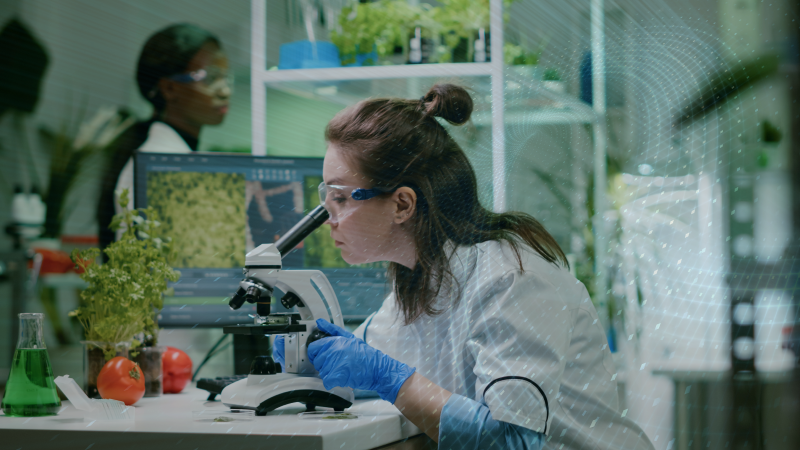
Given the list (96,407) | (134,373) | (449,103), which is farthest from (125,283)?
(449,103)

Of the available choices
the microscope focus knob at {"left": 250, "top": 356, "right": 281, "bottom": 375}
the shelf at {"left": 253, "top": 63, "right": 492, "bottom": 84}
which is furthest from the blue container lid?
the microscope focus knob at {"left": 250, "top": 356, "right": 281, "bottom": 375}

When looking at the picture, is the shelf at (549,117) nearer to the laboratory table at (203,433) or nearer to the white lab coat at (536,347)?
the white lab coat at (536,347)

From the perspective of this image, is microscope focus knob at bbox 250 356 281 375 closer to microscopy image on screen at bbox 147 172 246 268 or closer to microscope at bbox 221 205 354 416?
microscope at bbox 221 205 354 416

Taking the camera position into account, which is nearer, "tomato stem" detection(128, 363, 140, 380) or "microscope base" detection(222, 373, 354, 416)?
"microscope base" detection(222, 373, 354, 416)

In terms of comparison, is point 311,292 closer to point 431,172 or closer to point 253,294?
point 253,294

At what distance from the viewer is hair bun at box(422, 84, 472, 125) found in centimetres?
61

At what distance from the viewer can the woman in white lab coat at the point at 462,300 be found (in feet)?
2.19

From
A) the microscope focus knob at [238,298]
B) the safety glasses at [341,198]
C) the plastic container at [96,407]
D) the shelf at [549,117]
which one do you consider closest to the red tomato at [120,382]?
the plastic container at [96,407]

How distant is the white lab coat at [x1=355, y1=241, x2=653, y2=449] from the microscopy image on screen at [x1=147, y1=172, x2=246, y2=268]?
17.8 inches

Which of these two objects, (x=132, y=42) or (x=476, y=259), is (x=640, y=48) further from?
(x=132, y=42)

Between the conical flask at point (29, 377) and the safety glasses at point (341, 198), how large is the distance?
15.6 inches

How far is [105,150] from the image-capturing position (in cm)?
67

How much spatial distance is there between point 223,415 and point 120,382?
0.68 feet

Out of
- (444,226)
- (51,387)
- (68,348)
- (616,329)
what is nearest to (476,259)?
(444,226)
